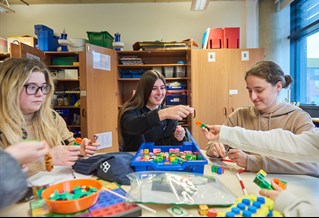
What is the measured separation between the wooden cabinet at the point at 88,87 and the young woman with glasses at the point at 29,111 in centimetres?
190

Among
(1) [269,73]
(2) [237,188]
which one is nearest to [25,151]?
(2) [237,188]

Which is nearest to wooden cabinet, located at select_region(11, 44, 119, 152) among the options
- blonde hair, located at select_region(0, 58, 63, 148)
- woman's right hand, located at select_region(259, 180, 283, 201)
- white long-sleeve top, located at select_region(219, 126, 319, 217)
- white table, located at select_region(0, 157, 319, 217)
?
blonde hair, located at select_region(0, 58, 63, 148)

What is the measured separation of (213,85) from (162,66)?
0.91m

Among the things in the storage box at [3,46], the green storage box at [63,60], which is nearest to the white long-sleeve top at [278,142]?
the green storage box at [63,60]

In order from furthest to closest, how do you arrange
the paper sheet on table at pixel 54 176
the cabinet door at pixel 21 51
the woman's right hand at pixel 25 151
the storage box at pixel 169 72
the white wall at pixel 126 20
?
the white wall at pixel 126 20 < the storage box at pixel 169 72 < the cabinet door at pixel 21 51 < the paper sheet on table at pixel 54 176 < the woman's right hand at pixel 25 151

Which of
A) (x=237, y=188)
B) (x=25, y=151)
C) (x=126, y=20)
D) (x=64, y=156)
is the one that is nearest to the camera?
(x=25, y=151)

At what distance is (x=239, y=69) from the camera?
363 cm

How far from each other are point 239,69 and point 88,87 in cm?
236

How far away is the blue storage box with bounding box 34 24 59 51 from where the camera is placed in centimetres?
367

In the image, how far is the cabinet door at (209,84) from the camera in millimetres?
3607

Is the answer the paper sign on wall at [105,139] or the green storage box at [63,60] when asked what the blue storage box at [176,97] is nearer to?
the paper sign on wall at [105,139]

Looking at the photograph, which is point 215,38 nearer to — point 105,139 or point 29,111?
point 105,139

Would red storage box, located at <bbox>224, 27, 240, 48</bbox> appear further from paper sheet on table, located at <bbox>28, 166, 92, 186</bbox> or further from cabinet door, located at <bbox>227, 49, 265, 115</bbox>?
paper sheet on table, located at <bbox>28, 166, 92, 186</bbox>

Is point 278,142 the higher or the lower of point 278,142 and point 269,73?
the lower
